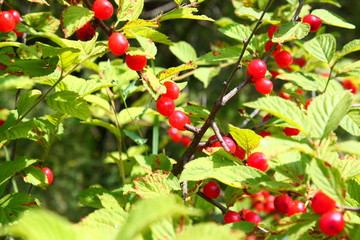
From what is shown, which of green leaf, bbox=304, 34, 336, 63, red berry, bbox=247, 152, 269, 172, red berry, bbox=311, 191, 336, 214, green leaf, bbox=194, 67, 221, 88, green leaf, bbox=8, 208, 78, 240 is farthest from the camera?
green leaf, bbox=194, 67, 221, 88

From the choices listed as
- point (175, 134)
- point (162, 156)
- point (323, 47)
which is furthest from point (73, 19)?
point (175, 134)

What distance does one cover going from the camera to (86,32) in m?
1.11

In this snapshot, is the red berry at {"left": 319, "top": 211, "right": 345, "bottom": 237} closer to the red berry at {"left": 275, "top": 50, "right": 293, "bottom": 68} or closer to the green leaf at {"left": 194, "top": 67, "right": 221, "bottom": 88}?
the red berry at {"left": 275, "top": 50, "right": 293, "bottom": 68}

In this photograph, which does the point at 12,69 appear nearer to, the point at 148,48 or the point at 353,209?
the point at 148,48

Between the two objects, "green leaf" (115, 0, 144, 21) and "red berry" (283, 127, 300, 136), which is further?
"red berry" (283, 127, 300, 136)

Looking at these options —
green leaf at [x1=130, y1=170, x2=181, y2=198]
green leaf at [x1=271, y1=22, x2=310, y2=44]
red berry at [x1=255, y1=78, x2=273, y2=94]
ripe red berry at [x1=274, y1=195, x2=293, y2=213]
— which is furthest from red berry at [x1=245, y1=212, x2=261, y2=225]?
green leaf at [x1=271, y1=22, x2=310, y2=44]

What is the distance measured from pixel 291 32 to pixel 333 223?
631 millimetres

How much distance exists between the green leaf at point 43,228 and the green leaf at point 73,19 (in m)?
0.58

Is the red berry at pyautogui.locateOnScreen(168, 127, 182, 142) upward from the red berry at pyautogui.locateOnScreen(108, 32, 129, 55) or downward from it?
downward

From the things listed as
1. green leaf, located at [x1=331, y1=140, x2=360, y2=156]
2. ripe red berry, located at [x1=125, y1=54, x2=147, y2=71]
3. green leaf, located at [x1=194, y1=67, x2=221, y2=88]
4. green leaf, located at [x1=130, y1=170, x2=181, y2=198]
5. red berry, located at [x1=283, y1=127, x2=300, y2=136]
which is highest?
green leaf, located at [x1=331, y1=140, x2=360, y2=156]

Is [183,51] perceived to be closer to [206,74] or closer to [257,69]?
[206,74]

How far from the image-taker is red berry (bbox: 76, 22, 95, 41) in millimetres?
1094

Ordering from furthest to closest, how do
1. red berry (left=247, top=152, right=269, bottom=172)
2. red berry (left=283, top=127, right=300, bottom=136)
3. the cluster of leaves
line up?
red berry (left=283, top=127, right=300, bottom=136)
red berry (left=247, top=152, right=269, bottom=172)
the cluster of leaves

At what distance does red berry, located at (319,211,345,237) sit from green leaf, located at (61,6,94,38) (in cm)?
67
